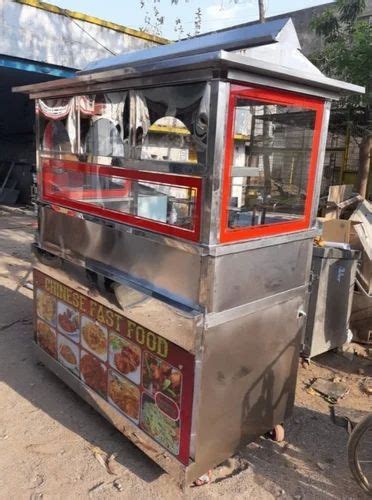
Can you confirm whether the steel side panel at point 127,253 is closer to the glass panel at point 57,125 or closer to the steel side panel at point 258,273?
the steel side panel at point 258,273

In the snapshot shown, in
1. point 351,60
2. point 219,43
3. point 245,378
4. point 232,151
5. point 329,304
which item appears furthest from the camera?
point 351,60

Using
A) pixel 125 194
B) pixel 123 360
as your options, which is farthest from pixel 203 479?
pixel 125 194

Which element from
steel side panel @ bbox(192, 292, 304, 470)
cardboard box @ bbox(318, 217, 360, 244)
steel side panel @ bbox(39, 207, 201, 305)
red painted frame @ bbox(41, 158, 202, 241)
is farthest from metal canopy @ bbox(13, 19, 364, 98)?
cardboard box @ bbox(318, 217, 360, 244)

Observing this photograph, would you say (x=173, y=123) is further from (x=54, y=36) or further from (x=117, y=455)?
(x=54, y=36)

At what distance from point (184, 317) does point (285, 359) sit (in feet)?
2.83

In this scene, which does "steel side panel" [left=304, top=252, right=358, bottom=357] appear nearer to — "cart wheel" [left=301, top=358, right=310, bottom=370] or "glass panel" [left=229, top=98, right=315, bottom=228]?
"cart wheel" [left=301, top=358, right=310, bottom=370]

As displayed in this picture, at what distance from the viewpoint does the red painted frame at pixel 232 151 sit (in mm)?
1975

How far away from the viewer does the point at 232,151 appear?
202 centimetres

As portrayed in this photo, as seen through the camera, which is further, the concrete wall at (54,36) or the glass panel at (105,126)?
the concrete wall at (54,36)

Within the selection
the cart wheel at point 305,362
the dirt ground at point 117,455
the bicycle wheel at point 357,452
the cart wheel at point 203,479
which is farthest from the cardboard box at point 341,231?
the cart wheel at point 203,479

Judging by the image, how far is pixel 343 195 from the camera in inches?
236

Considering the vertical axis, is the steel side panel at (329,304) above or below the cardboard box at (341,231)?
below

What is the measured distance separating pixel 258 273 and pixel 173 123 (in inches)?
34.1

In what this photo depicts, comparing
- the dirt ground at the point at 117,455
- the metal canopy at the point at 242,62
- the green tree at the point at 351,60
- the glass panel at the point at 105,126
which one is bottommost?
the dirt ground at the point at 117,455
